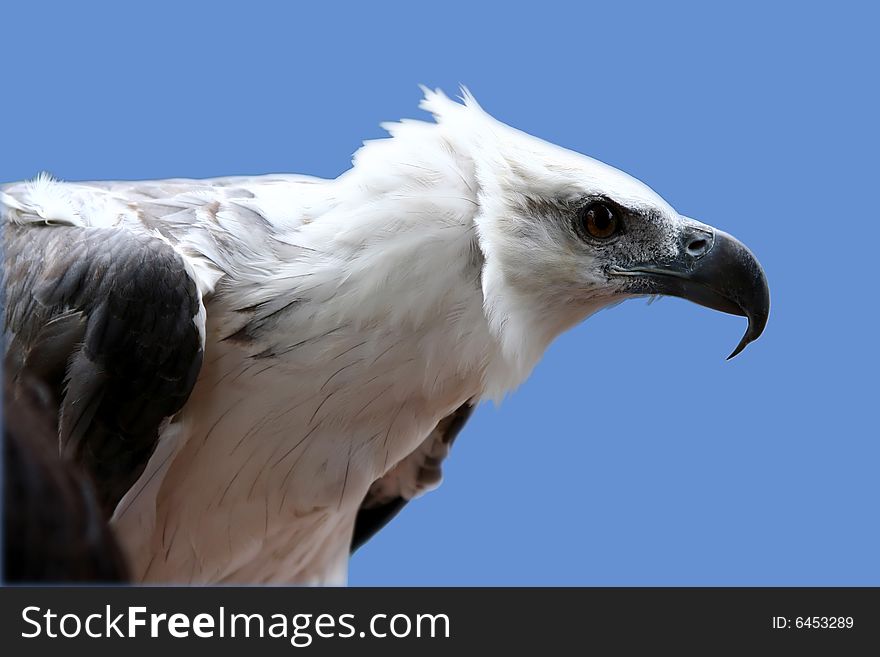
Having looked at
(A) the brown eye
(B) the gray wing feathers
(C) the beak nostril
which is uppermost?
(A) the brown eye

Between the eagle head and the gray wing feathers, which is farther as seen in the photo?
the eagle head

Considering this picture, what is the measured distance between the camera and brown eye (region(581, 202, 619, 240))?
274cm

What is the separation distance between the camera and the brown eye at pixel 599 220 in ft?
8.99

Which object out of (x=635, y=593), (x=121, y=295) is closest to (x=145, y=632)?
(x=635, y=593)

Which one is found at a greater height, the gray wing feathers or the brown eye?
the brown eye

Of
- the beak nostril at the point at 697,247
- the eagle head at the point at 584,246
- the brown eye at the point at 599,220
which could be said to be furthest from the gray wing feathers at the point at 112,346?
the beak nostril at the point at 697,247

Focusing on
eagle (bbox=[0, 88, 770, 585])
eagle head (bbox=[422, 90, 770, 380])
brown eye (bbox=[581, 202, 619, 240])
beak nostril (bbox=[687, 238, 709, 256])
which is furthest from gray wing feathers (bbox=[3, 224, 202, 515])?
beak nostril (bbox=[687, 238, 709, 256])

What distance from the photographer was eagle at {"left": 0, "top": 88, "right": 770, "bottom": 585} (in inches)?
104

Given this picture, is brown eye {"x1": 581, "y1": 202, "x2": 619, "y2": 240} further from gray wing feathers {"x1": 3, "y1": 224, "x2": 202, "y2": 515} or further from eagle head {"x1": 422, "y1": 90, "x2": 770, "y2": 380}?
gray wing feathers {"x1": 3, "y1": 224, "x2": 202, "y2": 515}

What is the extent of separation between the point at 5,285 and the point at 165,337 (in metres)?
0.53

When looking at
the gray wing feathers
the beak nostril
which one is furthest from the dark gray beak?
the gray wing feathers

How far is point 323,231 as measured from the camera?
2758 mm

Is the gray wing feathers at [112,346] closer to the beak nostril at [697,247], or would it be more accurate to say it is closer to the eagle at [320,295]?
the eagle at [320,295]

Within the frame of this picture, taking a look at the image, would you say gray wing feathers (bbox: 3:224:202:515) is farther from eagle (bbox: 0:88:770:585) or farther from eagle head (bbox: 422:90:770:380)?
eagle head (bbox: 422:90:770:380)
